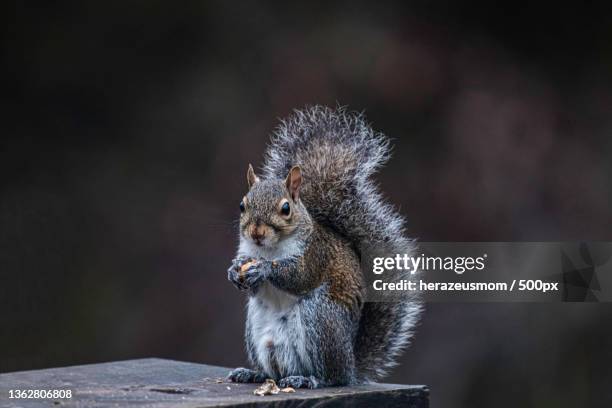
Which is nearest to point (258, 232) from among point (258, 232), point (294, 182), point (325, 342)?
point (258, 232)

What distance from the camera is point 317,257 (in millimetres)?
2145

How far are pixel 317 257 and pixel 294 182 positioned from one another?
163 mm

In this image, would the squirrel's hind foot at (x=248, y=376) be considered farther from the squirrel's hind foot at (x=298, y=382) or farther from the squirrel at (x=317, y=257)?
the squirrel's hind foot at (x=298, y=382)

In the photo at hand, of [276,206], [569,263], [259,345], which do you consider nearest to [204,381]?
[259,345]

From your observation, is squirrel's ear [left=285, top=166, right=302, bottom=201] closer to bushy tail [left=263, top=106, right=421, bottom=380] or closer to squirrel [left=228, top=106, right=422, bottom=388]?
squirrel [left=228, top=106, right=422, bottom=388]

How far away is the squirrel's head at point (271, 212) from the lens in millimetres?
2051

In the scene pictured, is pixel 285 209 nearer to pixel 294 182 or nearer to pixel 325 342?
pixel 294 182

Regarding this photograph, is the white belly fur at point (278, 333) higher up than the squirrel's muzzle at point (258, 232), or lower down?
lower down

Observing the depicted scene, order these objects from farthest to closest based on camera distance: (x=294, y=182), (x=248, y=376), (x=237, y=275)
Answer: (x=248, y=376), (x=294, y=182), (x=237, y=275)

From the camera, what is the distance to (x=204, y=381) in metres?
2.28

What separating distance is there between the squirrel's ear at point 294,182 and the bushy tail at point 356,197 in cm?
16

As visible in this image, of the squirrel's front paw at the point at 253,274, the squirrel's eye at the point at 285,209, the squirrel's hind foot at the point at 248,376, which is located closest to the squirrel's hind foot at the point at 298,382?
the squirrel's hind foot at the point at 248,376

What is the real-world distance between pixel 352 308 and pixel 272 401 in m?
0.31

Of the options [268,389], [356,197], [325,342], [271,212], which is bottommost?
[268,389]
